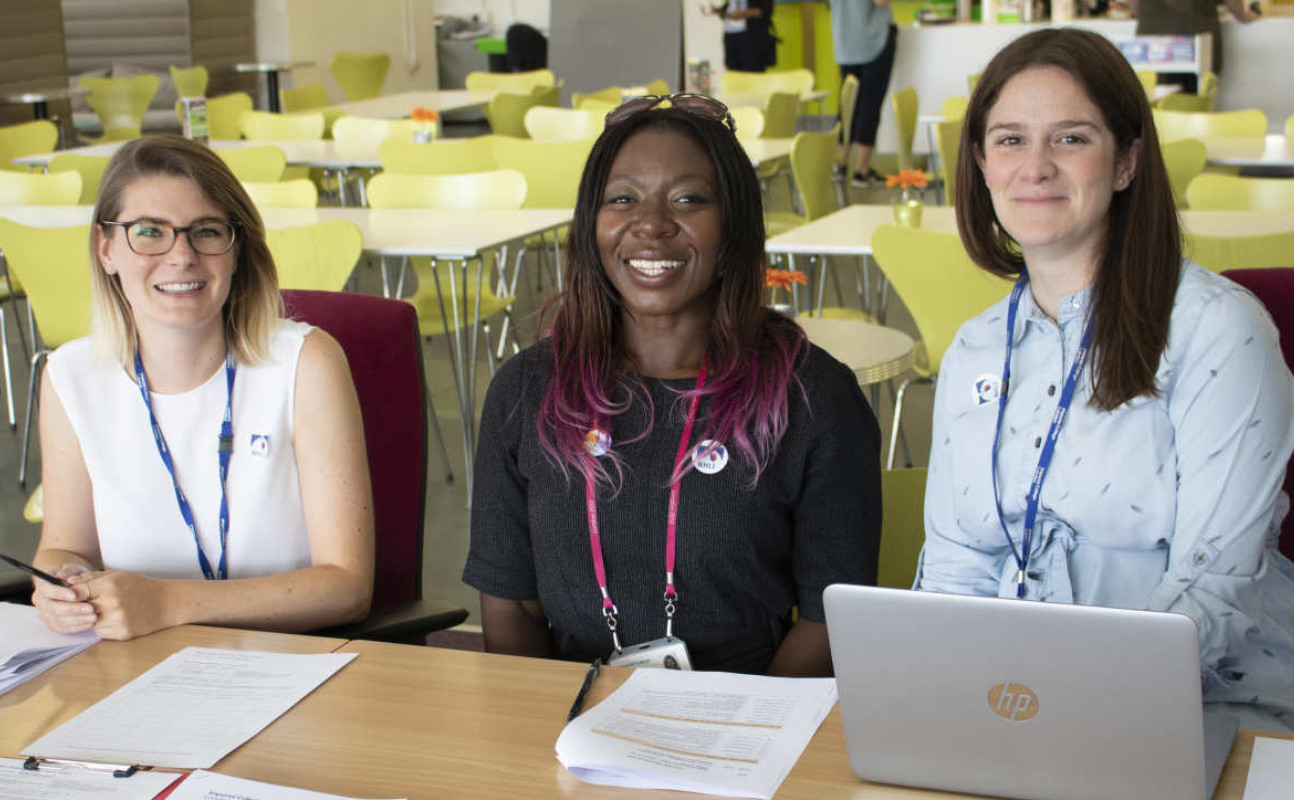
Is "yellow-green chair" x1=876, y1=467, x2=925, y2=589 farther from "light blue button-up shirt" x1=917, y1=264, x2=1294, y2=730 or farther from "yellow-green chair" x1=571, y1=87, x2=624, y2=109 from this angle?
"yellow-green chair" x1=571, y1=87, x2=624, y2=109

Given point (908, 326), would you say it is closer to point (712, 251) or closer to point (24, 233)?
point (24, 233)

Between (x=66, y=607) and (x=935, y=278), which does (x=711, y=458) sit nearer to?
(x=66, y=607)

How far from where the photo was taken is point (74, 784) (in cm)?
132

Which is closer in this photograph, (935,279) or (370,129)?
(935,279)

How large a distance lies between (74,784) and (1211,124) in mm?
5302

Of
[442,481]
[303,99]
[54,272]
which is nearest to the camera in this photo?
[54,272]

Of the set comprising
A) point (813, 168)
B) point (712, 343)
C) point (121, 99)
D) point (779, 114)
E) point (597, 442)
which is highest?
point (121, 99)

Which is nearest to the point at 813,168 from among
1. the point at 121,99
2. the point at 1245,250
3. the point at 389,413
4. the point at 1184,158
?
the point at 1184,158

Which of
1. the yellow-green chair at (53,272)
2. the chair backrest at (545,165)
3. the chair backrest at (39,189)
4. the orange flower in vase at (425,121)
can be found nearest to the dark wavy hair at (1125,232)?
the yellow-green chair at (53,272)

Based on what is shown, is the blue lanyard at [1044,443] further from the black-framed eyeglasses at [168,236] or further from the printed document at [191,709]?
the black-framed eyeglasses at [168,236]

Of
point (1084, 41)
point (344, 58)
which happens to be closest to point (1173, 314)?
point (1084, 41)

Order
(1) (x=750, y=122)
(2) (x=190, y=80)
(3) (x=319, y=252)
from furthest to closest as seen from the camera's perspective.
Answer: (2) (x=190, y=80)
(1) (x=750, y=122)
(3) (x=319, y=252)

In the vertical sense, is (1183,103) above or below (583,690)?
above

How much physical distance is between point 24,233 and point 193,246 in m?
2.36
